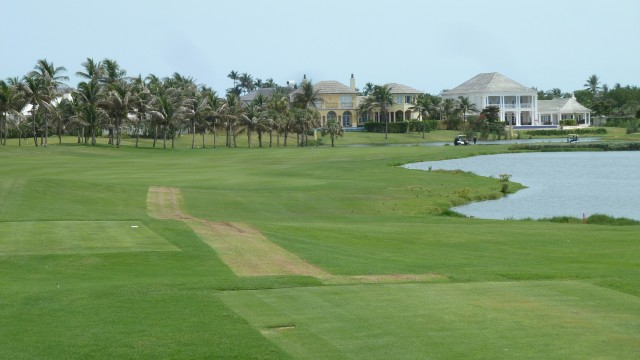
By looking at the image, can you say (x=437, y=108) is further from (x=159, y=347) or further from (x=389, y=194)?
(x=159, y=347)

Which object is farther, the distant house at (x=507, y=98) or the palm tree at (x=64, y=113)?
the distant house at (x=507, y=98)

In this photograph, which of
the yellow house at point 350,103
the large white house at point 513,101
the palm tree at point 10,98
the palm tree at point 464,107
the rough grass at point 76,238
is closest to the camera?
the rough grass at point 76,238

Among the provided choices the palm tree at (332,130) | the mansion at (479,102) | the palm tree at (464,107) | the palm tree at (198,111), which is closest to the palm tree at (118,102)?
the palm tree at (198,111)

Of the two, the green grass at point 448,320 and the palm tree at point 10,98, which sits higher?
the palm tree at point 10,98

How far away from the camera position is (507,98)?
185 metres

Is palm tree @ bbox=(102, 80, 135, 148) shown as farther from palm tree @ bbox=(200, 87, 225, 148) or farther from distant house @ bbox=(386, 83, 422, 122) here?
distant house @ bbox=(386, 83, 422, 122)

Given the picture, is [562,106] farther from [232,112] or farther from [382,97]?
[232,112]

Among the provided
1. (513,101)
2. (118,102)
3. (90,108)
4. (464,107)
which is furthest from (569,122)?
(90,108)

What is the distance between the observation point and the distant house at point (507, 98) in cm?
18350

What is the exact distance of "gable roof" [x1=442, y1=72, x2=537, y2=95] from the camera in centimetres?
18375

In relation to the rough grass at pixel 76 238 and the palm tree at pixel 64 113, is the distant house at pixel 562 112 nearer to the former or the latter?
the palm tree at pixel 64 113

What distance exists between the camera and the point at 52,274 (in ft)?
65.4

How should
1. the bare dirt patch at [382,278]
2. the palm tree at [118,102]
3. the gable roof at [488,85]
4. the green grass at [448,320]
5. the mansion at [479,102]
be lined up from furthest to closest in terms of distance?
1. the gable roof at [488,85]
2. the mansion at [479,102]
3. the palm tree at [118,102]
4. the bare dirt patch at [382,278]
5. the green grass at [448,320]

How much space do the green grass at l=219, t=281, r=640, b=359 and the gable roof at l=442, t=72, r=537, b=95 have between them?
16984 centimetres
